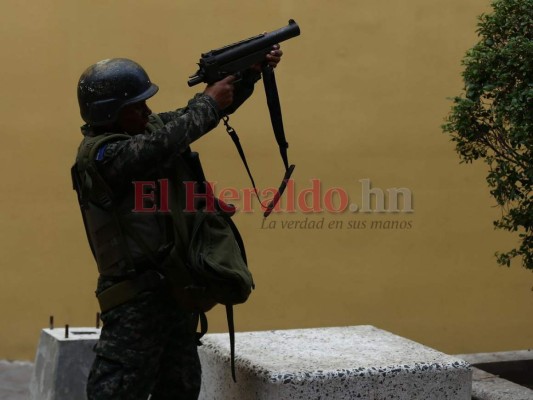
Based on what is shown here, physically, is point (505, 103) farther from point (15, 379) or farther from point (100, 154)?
point (15, 379)

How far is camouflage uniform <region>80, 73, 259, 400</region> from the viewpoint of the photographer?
128 inches

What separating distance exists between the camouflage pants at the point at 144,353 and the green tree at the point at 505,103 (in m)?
2.00

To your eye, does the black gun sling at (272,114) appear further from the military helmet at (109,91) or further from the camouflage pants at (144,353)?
the camouflage pants at (144,353)

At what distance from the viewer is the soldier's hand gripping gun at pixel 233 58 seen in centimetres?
345

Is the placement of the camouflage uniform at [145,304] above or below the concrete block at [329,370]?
above

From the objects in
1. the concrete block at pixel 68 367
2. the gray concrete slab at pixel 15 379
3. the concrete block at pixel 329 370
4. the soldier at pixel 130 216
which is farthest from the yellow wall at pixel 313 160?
the soldier at pixel 130 216

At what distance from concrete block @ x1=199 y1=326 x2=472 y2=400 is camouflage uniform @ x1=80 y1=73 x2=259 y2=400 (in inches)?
15.8

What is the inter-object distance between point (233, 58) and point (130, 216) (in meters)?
0.71

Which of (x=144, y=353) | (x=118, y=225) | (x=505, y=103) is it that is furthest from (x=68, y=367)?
(x=505, y=103)

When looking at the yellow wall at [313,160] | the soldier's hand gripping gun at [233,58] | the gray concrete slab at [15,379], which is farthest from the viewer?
the yellow wall at [313,160]

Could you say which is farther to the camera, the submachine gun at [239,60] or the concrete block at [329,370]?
the concrete block at [329,370]

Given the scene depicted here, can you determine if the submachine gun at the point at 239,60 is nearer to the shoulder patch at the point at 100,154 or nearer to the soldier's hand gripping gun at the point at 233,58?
the soldier's hand gripping gun at the point at 233,58

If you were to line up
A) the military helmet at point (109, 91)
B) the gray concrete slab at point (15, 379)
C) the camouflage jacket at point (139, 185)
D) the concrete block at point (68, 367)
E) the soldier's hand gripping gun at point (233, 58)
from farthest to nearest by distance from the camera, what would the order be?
the gray concrete slab at point (15, 379), the concrete block at point (68, 367), the soldier's hand gripping gun at point (233, 58), the military helmet at point (109, 91), the camouflage jacket at point (139, 185)

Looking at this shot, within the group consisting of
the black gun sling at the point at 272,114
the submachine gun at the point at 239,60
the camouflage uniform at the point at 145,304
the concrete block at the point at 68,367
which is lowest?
the concrete block at the point at 68,367
